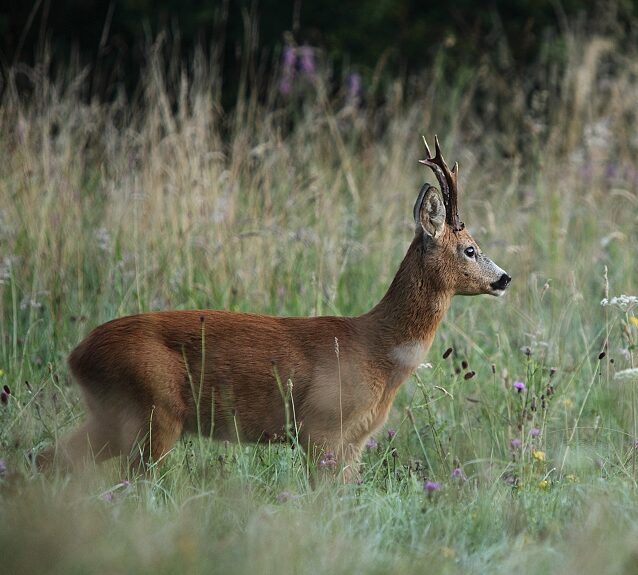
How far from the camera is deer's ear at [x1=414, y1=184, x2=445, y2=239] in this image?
182 inches

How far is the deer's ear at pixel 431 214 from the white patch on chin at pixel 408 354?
43 cm

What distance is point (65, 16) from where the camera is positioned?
41.3ft

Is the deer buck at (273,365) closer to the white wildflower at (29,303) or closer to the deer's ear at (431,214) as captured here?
the deer's ear at (431,214)

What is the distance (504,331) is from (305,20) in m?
6.49

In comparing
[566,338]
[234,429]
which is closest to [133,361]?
[234,429]

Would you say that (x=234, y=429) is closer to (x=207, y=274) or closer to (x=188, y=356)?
(x=188, y=356)

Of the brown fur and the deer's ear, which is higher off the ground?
the deer's ear

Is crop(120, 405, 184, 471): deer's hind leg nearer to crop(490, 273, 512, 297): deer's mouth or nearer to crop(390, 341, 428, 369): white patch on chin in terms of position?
crop(390, 341, 428, 369): white patch on chin

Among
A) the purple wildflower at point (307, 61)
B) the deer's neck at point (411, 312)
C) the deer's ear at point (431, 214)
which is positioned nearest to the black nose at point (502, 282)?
the deer's neck at point (411, 312)

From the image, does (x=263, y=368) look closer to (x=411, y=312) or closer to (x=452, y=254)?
(x=411, y=312)

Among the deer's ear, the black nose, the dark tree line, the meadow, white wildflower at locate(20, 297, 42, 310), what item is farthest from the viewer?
the dark tree line

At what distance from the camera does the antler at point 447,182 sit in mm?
4504

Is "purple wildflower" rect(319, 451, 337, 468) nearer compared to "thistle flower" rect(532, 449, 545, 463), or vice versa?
"purple wildflower" rect(319, 451, 337, 468)

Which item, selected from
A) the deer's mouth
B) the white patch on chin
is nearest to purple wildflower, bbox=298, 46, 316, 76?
the deer's mouth
